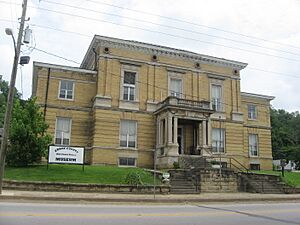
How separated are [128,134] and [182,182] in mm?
11667

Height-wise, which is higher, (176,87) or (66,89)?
(176,87)

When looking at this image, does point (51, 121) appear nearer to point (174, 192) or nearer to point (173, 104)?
point (173, 104)

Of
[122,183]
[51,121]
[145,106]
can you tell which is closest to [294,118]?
[145,106]

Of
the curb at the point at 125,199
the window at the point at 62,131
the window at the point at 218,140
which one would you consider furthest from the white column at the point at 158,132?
the curb at the point at 125,199

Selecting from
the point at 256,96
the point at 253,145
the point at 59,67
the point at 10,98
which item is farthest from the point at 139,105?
the point at 10,98

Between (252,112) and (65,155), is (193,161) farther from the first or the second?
(252,112)

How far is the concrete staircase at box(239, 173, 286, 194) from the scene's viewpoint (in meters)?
25.4

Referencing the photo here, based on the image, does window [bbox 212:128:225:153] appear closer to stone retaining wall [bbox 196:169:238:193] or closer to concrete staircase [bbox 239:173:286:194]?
concrete staircase [bbox 239:173:286:194]

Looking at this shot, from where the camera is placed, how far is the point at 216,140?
38125mm

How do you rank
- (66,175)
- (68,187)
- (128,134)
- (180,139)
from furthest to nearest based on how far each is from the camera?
(180,139) < (128,134) < (66,175) < (68,187)

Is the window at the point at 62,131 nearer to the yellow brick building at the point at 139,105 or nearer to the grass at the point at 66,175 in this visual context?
the yellow brick building at the point at 139,105

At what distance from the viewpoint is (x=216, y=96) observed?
39.4m

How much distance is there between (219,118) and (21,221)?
103ft

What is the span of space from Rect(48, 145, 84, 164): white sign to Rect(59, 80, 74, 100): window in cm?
1261
